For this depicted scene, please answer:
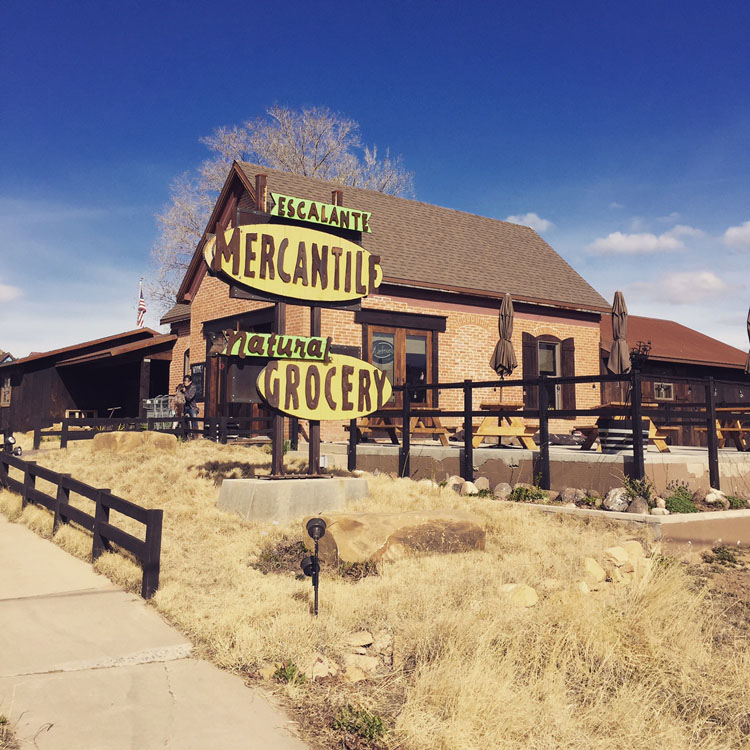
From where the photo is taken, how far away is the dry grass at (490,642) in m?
4.00

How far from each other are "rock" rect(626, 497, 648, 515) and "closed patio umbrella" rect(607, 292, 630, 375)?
216 inches

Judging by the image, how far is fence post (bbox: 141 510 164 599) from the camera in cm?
614

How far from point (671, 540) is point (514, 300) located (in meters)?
11.5

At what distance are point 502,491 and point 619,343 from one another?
18.1ft

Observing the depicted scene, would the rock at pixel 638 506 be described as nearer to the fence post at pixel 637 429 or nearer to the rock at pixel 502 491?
the fence post at pixel 637 429

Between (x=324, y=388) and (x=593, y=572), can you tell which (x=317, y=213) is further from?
(x=593, y=572)

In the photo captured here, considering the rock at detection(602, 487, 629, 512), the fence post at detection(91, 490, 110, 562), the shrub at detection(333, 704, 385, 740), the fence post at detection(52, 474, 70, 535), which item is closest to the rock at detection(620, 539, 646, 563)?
the rock at detection(602, 487, 629, 512)

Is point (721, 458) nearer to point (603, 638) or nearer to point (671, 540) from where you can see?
point (671, 540)

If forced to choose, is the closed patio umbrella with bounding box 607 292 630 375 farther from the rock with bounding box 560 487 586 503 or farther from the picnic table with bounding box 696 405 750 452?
the rock with bounding box 560 487 586 503

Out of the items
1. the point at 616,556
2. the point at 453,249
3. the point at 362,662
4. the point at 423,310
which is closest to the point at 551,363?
the point at 453,249

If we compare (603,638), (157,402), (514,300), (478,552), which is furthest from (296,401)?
(157,402)

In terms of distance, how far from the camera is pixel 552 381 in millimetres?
10406

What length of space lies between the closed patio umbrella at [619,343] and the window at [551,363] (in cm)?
454

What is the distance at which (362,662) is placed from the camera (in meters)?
4.72
